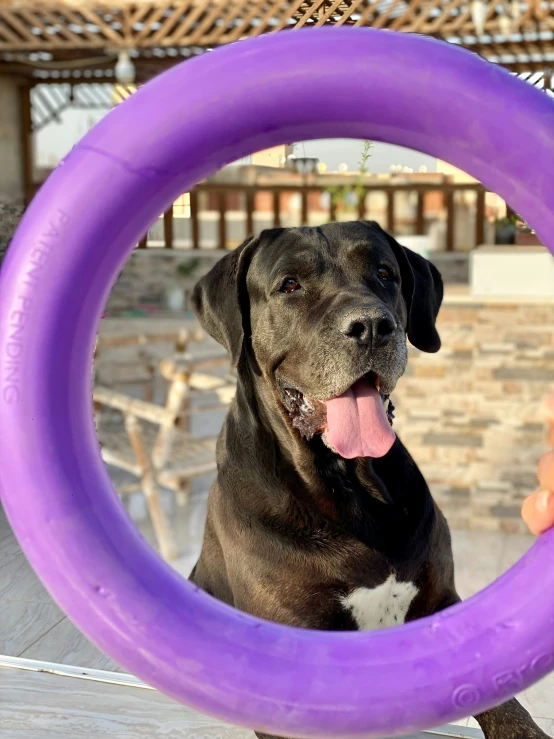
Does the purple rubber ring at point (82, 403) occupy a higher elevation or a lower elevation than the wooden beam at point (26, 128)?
higher

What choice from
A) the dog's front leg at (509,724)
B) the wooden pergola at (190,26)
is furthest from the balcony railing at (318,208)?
the dog's front leg at (509,724)

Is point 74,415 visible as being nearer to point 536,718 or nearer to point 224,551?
point 224,551

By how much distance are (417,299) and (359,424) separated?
38 cm

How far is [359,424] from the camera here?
5.57 feet

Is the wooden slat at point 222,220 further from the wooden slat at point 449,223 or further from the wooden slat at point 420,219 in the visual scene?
the wooden slat at point 449,223

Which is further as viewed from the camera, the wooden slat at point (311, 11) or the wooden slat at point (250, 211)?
the wooden slat at point (250, 211)

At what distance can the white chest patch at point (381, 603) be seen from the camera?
169 centimetres

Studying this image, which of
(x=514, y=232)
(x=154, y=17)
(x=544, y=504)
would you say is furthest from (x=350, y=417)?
(x=154, y=17)

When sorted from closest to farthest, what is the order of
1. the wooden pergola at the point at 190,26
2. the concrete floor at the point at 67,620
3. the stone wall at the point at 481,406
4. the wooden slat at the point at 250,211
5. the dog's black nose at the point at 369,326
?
1. the dog's black nose at the point at 369,326
2. the concrete floor at the point at 67,620
3. the stone wall at the point at 481,406
4. the wooden pergola at the point at 190,26
5. the wooden slat at the point at 250,211

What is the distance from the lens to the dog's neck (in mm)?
1719

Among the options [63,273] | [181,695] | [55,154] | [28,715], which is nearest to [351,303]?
[63,273]

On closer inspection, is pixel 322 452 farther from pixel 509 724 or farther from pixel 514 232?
pixel 514 232

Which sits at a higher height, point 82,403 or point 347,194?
point 82,403

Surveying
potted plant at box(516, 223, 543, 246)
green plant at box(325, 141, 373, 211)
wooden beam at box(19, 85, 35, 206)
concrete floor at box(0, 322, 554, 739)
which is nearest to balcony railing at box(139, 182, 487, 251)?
green plant at box(325, 141, 373, 211)
